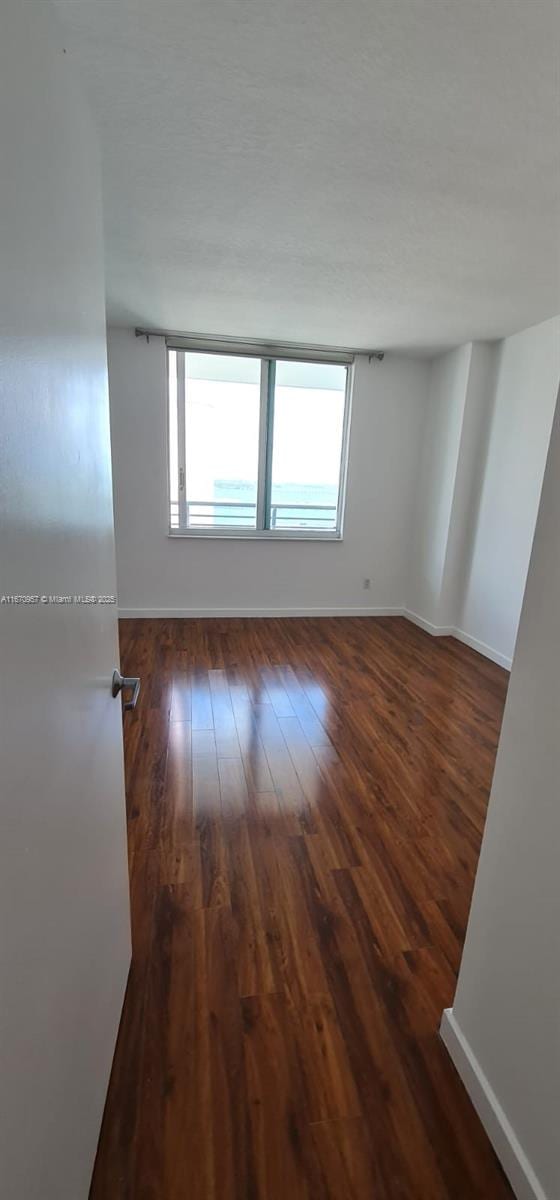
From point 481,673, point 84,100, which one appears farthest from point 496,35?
point 481,673

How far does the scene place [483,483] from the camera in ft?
13.7

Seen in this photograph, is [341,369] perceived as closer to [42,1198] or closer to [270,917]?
[270,917]

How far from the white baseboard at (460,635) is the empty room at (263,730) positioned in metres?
0.39

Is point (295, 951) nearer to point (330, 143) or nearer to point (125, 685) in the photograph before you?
point (125, 685)

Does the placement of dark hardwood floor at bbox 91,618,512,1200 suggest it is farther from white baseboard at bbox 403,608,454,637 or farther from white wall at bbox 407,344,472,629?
white wall at bbox 407,344,472,629

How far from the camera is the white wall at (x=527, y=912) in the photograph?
876 mm

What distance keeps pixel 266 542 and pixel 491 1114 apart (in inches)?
160

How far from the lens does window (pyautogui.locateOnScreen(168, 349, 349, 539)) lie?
4.36 metres

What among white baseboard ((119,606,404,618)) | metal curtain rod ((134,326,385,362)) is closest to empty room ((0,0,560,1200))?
metal curtain rod ((134,326,385,362))

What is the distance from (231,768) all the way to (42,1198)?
1725 millimetres

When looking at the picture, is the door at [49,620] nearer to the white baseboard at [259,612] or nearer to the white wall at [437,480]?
the white baseboard at [259,612]

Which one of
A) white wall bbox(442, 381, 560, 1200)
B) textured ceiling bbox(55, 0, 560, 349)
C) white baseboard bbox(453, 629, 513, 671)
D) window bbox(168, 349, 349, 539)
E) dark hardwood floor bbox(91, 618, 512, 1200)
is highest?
textured ceiling bbox(55, 0, 560, 349)

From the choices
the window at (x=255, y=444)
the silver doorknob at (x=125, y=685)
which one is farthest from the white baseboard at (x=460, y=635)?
the silver doorknob at (x=125, y=685)

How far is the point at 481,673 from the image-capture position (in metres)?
3.73
